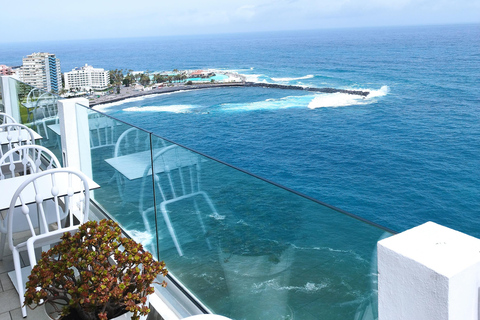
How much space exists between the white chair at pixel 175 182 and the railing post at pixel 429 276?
89 cm

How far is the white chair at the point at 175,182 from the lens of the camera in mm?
1923

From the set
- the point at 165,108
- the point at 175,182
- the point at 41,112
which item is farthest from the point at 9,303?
the point at 165,108

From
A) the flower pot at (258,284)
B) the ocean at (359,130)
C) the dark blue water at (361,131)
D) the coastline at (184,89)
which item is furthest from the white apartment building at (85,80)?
the flower pot at (258,284)

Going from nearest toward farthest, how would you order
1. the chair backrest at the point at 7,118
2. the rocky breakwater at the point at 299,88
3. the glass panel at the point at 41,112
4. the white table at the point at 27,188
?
the white table at the point at 27,188 → the glass panel at the point at 41,112 → the chair backrest at the point at 7,118 → the rocky breakwater at the point at 299,88

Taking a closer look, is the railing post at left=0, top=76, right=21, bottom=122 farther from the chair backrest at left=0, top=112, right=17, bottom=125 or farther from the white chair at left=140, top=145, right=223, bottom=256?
the white chair at left=140, top=145, right=223, bottom=256

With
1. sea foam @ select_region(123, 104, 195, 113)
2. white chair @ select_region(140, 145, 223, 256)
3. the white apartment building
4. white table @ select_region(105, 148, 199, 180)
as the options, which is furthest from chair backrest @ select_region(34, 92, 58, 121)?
the white apartment building

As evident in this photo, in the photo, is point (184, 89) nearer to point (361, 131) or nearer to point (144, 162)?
point (361, 131)

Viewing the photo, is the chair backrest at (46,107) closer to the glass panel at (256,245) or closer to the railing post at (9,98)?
the railing post at (9,98)

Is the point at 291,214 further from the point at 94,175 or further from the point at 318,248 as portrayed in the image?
the point at 94,175

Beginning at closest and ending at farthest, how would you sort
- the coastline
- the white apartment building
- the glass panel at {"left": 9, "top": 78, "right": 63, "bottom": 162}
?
the glass panel at {"left": 9, "top": 78, "right": 63, "bottom": 162} → the coastline → the white apartment building

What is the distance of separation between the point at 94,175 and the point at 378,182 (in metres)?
27.7

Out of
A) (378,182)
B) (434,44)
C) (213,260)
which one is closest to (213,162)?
(213,260)

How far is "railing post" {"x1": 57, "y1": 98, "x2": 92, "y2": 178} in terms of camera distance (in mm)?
3275

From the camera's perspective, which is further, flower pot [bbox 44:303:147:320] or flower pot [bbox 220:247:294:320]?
flower pot [bbox 220:247:294:320]
